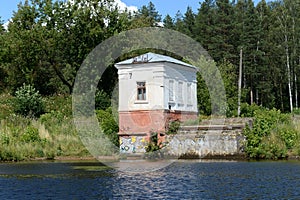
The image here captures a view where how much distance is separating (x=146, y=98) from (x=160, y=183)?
632 inches

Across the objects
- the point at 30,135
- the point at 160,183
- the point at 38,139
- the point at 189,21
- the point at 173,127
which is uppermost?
the point at 189,21

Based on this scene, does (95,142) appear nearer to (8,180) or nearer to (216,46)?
(8,180)

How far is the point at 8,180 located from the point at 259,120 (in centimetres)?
1607

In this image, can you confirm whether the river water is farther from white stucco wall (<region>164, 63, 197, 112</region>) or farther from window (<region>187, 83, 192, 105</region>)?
window (<region>187, 83, 192, 105</region>)

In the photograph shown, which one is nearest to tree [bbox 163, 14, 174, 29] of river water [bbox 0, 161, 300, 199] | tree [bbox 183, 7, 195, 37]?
tree [bbox 183, 7, 195, 37]

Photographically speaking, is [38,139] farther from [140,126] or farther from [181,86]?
[181,86]

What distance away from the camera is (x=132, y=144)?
3344 cm

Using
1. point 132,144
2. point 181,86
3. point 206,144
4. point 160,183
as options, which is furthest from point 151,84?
point 160,183

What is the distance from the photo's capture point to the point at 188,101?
1485 inches

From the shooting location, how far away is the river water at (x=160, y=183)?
15.9m

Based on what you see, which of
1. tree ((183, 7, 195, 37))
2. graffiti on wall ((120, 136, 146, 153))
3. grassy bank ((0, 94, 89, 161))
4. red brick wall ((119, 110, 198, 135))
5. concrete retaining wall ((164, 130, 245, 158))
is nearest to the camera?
concrete retaining wall ((164, 130, 245, 158))

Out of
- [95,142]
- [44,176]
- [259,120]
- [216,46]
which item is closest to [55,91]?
[216,46]

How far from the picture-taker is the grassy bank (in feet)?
108

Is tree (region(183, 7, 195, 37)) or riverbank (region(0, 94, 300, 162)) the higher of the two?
tree (region(183, 7, 195, 37))
